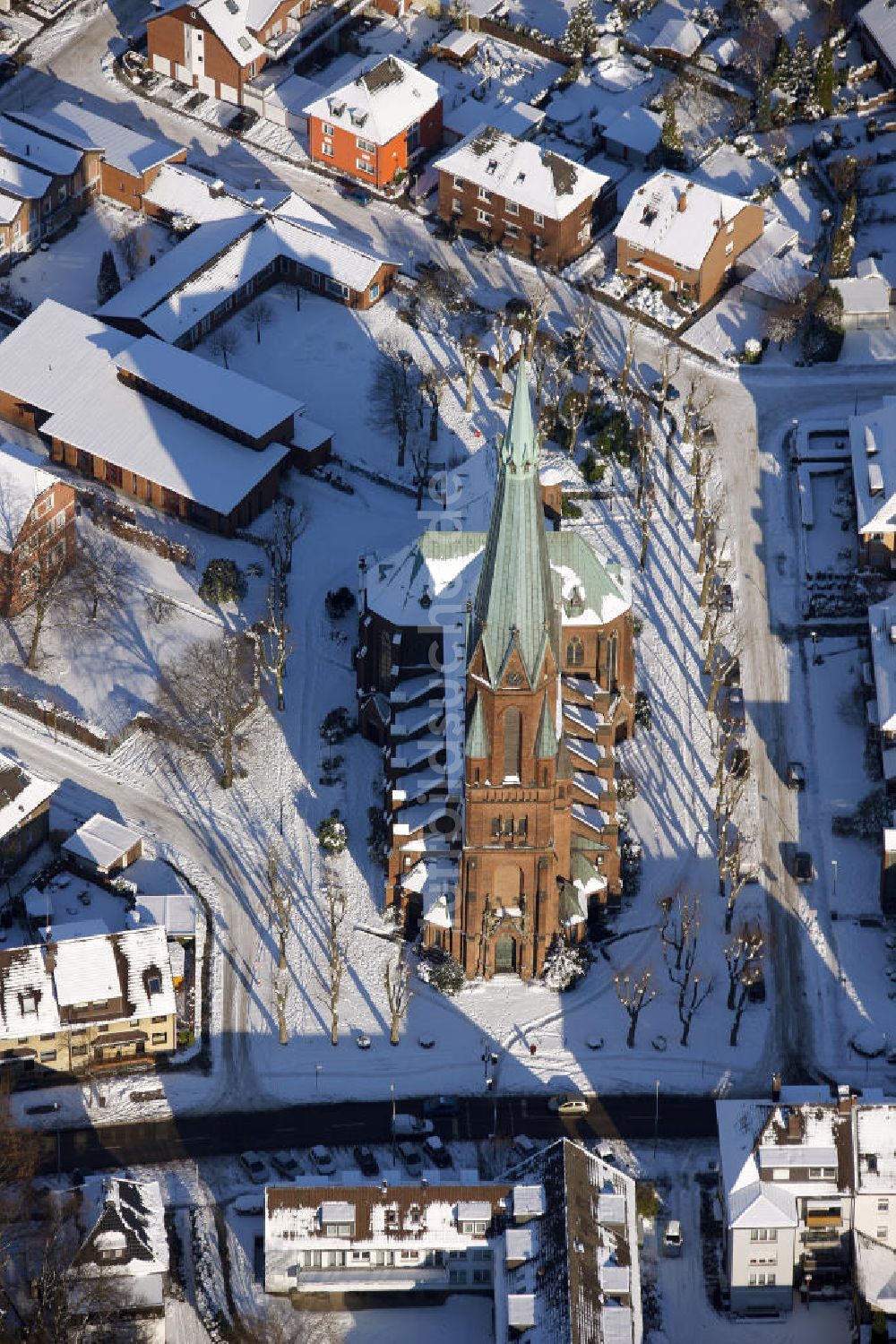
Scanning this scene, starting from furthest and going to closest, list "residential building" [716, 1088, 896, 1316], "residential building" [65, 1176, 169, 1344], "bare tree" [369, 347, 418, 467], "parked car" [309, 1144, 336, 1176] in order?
"bare tree" [369, 347, 418, 467] < "parked car" [309, 1144, 336, 1176] < "residential building" [716, 1088, 896, 1316] < "residential building" [65, 1176, 169, 1344]

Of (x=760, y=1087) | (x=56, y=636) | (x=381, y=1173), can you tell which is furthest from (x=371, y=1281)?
(x=56, y=636)

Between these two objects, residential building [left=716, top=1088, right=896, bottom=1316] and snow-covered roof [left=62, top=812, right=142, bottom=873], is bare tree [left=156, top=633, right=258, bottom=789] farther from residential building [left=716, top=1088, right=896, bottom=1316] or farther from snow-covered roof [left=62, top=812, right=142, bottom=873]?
residential building [left=716, top=1088, right=896, bottom=1316]

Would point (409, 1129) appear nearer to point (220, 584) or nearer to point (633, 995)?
point (633, 995)

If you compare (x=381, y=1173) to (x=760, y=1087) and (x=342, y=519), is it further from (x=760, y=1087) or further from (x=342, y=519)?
(x=342, y=519)

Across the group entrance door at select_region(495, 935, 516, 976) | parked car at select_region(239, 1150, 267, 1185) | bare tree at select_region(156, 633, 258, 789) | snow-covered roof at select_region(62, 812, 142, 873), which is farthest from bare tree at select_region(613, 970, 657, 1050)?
snow-covered roof at select_region(62, 812, 142, 873)

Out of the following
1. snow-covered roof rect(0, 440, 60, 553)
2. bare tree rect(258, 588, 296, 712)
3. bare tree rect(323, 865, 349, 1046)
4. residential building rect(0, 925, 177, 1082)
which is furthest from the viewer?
snow-covered roof rect(0, 440, 60, 553)
